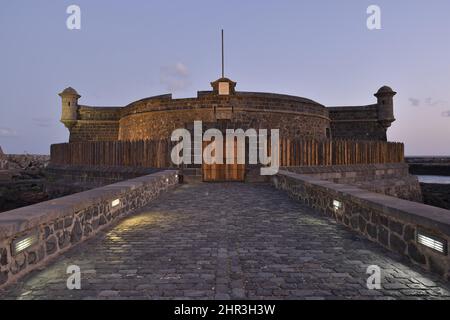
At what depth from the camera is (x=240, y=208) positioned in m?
7.39

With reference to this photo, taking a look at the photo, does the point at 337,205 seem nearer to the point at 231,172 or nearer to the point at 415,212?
the point at 415,212

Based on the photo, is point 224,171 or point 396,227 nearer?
point 396,227

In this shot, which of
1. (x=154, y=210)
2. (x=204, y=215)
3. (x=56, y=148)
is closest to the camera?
(x=204, y=215)

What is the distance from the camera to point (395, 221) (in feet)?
13.2

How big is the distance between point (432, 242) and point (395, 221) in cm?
71

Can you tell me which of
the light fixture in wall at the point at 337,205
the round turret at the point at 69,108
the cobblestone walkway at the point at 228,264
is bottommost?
the cobblestone walkway at the point at 228,264

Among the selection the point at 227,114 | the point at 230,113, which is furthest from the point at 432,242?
the point at 230,113

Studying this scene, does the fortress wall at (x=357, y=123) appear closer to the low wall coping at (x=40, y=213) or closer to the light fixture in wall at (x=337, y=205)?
the light fixture in wall at (x=337, y=205)

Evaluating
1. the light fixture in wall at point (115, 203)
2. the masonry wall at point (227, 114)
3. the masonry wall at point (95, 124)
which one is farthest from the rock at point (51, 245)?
the masonry wall at point (95, 124)

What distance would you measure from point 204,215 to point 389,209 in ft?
12.5

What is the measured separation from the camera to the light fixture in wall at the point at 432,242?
10.4ft

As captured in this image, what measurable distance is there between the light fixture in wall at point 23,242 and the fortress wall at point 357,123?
3030 centimetres
